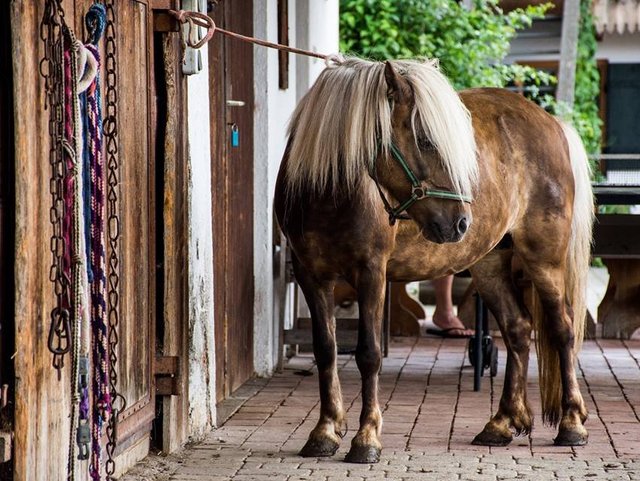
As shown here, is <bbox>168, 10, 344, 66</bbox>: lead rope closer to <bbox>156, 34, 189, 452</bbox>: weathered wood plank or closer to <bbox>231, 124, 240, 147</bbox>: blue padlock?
<bbox>156, 34, 189, 452</bbox>: weathered wood plank

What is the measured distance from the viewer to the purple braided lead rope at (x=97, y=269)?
3.47 meters

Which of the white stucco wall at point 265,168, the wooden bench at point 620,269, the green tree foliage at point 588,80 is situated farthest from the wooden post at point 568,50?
the white stucco wall at point 265,168

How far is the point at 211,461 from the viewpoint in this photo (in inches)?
195

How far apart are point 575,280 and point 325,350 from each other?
4.59 feet

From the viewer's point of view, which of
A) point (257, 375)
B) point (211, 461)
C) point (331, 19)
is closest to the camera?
point (211, 461)

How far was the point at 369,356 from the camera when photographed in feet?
16.2

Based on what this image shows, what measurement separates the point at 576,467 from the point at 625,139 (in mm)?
12623

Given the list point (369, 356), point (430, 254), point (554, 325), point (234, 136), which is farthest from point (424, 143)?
point (234, 136)

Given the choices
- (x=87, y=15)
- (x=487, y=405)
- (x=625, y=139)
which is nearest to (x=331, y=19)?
(x=487, y=405)

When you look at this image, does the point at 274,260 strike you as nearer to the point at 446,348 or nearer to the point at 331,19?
the point at 446,348

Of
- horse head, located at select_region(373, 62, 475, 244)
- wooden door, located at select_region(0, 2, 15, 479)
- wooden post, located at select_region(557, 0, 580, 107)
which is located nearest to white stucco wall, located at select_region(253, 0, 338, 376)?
horse head, located at select_region(373, 62, 475, 244)

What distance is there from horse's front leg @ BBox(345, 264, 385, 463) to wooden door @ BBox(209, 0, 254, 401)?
59.9 inches

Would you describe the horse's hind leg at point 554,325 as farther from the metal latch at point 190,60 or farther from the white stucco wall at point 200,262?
the metal latch at point 190,60

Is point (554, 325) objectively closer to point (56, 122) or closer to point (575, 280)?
point (575, 280)
